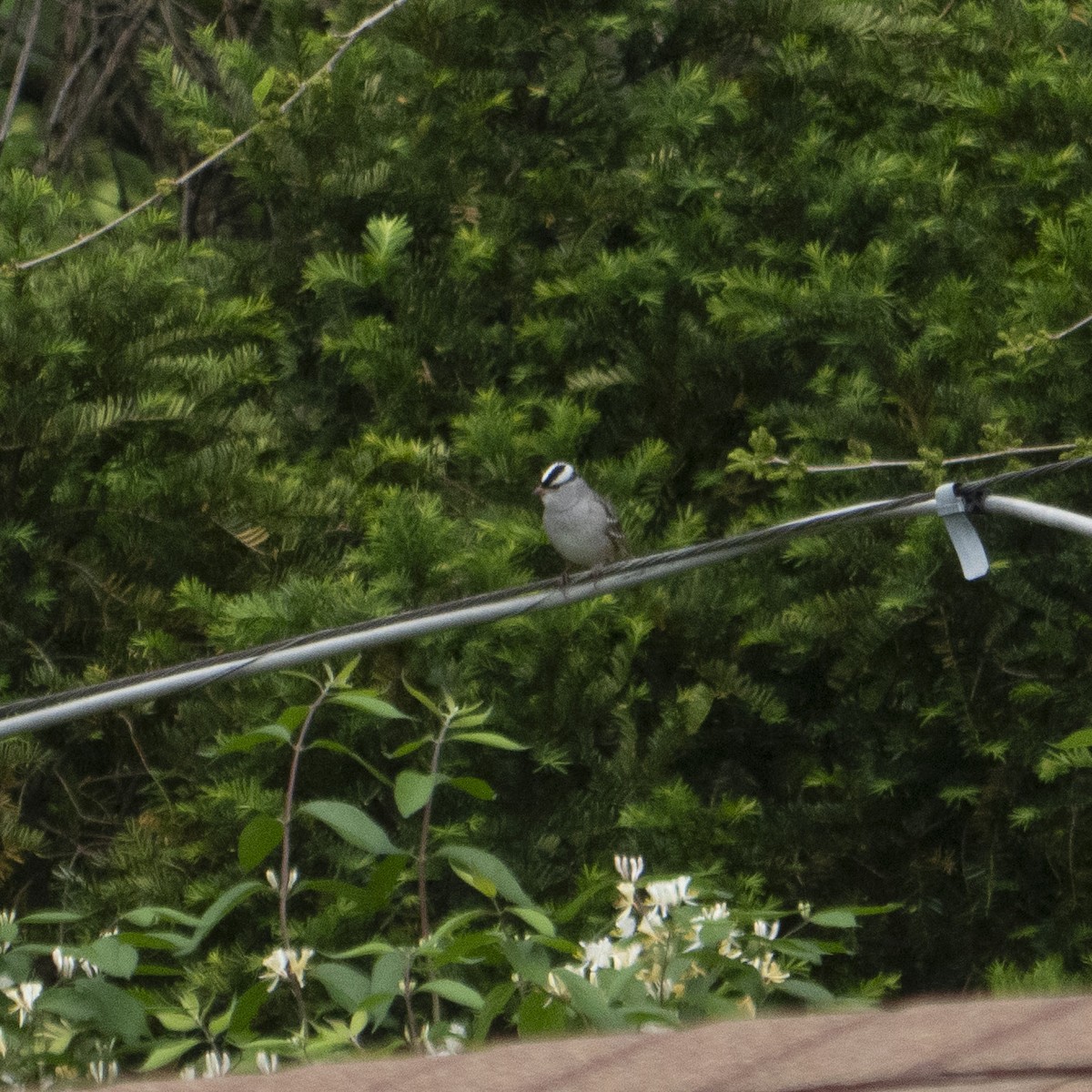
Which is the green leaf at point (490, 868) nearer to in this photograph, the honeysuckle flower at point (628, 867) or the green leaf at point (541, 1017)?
the green leaf at point (541, 1017)

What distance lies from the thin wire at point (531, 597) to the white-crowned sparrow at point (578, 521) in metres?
1.53

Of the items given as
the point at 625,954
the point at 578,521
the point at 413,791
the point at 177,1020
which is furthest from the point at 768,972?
the point at 578,521

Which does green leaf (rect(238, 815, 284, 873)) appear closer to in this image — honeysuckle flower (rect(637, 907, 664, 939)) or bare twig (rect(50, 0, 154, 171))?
honeysuckle flower (rect(637, 907, 664, 939))

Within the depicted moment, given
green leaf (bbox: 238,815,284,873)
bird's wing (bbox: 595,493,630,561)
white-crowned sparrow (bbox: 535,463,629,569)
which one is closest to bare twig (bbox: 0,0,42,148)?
white-crowned sparrow (bbox: 535,463,629,569)

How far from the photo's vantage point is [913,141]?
6.14 meters

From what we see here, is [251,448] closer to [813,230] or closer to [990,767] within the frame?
[813,230]

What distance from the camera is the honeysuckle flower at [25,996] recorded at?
2.52 metres

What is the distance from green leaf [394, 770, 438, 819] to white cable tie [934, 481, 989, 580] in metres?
1.15

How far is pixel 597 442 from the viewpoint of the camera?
6.04 m

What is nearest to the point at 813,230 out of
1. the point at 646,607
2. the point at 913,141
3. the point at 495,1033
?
the point at 913,141

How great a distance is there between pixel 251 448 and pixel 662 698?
1512 mm

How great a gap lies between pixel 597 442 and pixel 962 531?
295 centimetres

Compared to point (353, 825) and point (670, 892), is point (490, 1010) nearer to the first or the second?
point (353, 825)

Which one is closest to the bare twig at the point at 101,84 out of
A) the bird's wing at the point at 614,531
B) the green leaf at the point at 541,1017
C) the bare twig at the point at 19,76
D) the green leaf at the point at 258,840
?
the bare twig at the point at 19,76
